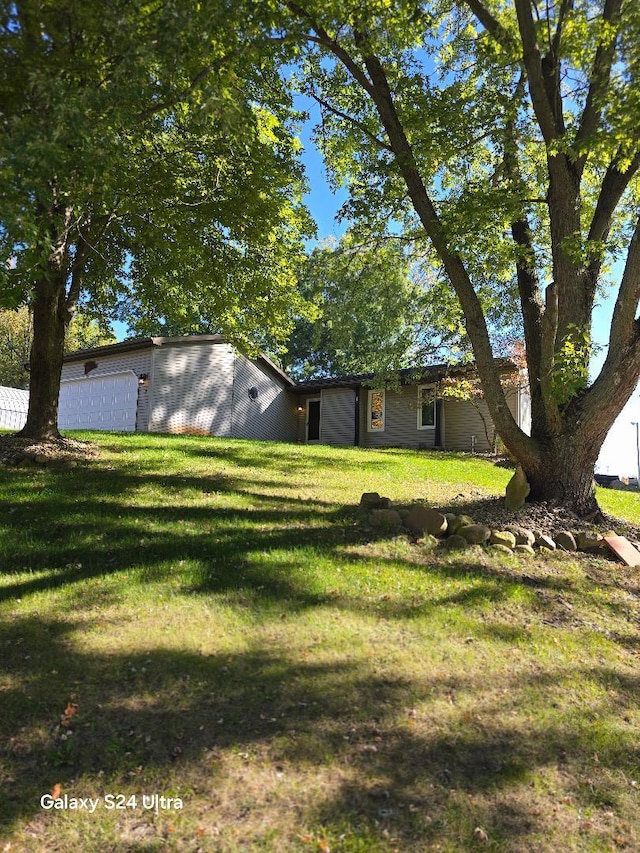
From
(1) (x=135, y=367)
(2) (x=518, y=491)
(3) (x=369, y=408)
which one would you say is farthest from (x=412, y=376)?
(2) (x=518, y=491)

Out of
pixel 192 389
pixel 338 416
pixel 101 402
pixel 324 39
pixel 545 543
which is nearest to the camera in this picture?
pixel 545 543

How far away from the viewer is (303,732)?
109 inches

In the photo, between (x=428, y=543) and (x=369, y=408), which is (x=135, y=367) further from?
(x=428, y=543)

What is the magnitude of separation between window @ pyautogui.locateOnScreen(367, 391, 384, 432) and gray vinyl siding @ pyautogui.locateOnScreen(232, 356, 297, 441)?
3932mm

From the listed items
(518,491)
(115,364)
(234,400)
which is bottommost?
(518,491)

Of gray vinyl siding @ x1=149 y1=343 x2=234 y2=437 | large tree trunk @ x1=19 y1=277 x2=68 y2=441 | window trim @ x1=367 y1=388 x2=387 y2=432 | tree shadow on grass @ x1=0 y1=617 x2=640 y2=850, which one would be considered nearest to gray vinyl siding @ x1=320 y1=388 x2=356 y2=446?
window trim @ x1=367 y1=388 x2=387 y2=432

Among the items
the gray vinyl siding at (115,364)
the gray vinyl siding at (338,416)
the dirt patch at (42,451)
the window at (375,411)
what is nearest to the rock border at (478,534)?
the dirt patch at (42,451)

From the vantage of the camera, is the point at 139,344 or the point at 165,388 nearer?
the point at 139,344

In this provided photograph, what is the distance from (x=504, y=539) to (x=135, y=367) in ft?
49.3

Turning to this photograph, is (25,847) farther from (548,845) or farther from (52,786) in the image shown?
(548,845)

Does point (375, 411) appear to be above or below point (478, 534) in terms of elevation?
above

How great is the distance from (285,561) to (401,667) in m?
1.70

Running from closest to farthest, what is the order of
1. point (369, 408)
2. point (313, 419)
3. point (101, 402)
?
point (101, 402)
point (369, 408)
point (313, 419)

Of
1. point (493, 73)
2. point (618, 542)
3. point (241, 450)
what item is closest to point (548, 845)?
point (618, 542)
